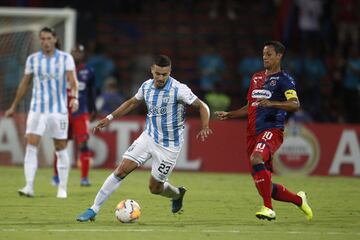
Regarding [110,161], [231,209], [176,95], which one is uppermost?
[176,95]

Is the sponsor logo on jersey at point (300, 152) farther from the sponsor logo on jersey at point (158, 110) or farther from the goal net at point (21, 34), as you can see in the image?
the sponsor logo on jersey at point (158, 110)

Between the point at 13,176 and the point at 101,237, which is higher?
the point at 101,237

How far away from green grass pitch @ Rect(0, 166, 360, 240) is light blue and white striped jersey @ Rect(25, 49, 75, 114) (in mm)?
1336

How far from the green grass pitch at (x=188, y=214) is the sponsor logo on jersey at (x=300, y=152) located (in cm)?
227

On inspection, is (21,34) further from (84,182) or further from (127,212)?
(127,212)

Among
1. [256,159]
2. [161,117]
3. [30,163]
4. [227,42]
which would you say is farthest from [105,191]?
[227,42]

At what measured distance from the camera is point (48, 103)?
13555mm

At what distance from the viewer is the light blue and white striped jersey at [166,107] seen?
11.0m

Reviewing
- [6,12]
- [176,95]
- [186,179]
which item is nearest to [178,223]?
[176,95]

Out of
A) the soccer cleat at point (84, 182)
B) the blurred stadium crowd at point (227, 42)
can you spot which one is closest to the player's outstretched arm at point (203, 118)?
the soccer cleat at point (84, 182)

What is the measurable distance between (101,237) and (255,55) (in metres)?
14.5

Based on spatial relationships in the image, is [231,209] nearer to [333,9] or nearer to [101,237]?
[101,237]

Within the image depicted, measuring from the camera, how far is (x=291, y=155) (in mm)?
20203

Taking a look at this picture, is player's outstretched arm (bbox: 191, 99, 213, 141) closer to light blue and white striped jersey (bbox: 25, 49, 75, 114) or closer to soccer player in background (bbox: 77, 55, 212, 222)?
soccer player in background (bbox: 77, 55, 212, 222)
